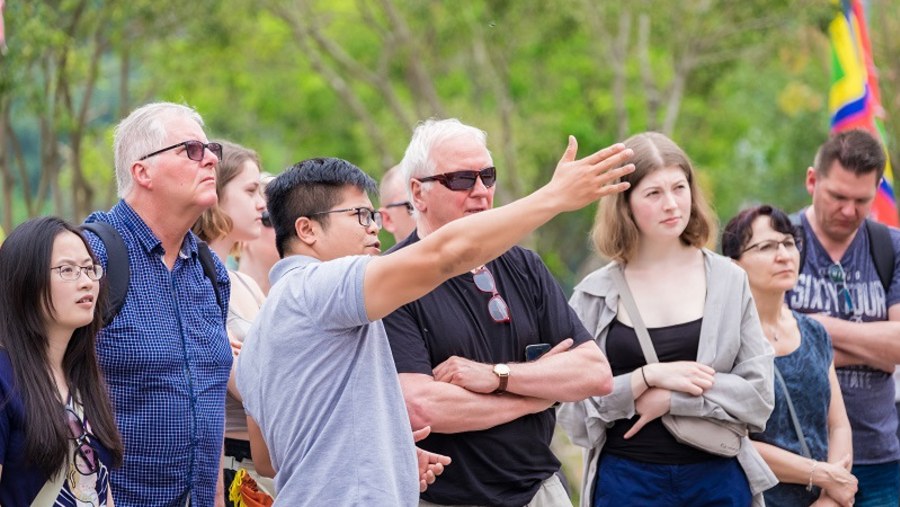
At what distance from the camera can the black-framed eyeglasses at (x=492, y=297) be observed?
4.75m

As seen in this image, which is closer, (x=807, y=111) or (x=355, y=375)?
(x=355, y=375)

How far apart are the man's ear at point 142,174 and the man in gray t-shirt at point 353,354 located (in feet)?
2.15

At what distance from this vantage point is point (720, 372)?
5.41 meters

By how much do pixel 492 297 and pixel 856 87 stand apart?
5.21 metres

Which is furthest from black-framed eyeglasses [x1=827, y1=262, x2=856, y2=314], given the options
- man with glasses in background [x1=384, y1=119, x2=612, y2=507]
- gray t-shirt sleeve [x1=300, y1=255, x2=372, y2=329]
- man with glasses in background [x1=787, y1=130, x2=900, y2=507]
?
gray t-shirt sleeve [x1=300, y1=255, x2=372, y2=329]

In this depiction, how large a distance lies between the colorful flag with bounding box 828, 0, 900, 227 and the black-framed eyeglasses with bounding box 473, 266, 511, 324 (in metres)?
4.62

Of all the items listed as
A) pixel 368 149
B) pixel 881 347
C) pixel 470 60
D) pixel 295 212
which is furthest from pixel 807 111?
pixel 295 212

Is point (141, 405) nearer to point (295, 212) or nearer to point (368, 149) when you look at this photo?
point (295, 212)

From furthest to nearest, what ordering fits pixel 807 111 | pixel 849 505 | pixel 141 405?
pixel 807 111
pixel 849 505
pixel 141 405

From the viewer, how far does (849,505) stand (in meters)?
5.89

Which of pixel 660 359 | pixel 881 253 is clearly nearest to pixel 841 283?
pixel 881 253

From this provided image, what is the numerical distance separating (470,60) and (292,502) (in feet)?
76.7

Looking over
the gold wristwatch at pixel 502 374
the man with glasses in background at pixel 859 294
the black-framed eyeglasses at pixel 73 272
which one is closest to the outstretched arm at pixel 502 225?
the gold wristwatch at pixel 502 374

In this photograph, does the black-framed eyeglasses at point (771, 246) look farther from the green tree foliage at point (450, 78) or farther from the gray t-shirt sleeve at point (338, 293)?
the green tree foliage at point (450, 78)
